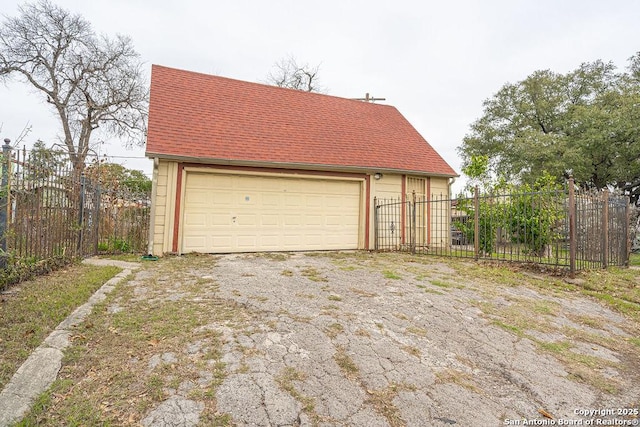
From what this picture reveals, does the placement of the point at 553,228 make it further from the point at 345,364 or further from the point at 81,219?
the point at 81,219

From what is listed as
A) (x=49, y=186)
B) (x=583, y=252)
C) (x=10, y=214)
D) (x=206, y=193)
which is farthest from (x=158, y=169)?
(x=583, y=252)

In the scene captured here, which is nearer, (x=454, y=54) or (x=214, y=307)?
(x=214, y=307)

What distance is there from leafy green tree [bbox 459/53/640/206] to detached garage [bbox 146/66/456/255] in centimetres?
822

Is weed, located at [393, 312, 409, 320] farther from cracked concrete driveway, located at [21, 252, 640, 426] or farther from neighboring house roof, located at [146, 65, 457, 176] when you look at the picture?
neighboring house roof, located at [146, 65, 457, 176]

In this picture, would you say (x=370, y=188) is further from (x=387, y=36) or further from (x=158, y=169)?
(x=387, y=36)

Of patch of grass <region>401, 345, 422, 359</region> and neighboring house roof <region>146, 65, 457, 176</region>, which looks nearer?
patch of grass <region>401, 345, 422, 359</region>

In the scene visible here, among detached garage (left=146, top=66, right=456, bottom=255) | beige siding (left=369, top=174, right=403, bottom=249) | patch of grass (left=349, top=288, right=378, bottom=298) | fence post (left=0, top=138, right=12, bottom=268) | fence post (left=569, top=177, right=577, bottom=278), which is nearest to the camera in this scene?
fence post (left=0, top=138, right=12, bottom=268)

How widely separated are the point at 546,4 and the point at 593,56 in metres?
13.0

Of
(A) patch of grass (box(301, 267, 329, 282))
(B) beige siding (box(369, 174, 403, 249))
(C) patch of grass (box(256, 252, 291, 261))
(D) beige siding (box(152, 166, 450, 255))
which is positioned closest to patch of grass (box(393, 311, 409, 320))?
(A) patch of grass (box(301, 267, 329, 282))

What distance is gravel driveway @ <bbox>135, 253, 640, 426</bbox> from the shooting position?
1.93m

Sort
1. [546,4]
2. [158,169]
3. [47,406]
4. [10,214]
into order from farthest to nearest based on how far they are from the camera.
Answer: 1. [546,4]
2. [158,169]
3. [10,214]
4. [47,406]

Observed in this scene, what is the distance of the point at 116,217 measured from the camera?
812 cm

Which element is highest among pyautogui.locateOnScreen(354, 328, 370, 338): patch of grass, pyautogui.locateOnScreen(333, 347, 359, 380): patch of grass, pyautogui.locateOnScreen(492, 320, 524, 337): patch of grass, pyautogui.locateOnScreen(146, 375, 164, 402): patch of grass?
pyautogui.locateOnScreen(354, 328, 370, 338): patch of grass

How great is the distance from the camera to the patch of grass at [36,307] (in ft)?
7.96
